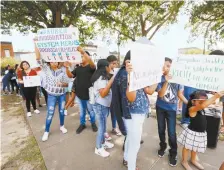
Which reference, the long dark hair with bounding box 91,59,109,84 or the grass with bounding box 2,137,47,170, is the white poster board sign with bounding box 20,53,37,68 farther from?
the long dark hair with bounding box 91,59,109,84

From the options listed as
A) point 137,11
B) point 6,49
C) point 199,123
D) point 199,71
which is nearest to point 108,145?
point 199,123

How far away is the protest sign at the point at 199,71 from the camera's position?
204 centimetres

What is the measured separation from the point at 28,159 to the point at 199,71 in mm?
3147

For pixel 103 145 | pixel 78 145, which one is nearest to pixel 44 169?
pixel 78 145

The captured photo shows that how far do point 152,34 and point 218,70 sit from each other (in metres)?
11.7

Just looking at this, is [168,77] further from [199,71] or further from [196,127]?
[196,127]

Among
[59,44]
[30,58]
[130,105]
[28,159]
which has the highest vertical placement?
[59,44]

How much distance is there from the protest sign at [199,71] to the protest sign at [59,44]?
1.74 m

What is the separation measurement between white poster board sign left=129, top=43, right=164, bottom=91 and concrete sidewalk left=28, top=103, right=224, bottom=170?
1.48 metres

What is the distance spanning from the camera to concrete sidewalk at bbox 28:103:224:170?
2641mm

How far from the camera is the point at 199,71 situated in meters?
2.16

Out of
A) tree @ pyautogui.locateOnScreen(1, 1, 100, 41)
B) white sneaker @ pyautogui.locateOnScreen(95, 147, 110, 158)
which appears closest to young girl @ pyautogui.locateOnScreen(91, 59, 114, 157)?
white sneaker @ pyautogui.locateOnScreen(95, 147, 110, 158)

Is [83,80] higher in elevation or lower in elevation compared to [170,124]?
higher

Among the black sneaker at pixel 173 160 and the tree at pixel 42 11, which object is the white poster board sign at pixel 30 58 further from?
the black sneaker at pixel 173 160
